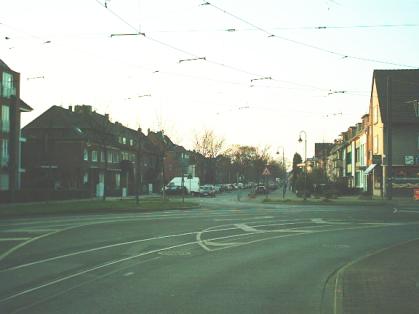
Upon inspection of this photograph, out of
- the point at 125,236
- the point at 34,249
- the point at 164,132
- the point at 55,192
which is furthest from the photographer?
the point at 164,132

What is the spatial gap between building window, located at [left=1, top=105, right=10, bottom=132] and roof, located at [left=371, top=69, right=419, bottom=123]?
34018mm

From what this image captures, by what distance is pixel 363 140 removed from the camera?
6888cm

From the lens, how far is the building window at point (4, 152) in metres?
51.8

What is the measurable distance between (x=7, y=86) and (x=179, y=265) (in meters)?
44.5

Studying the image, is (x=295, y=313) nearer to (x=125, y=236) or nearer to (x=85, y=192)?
(x=125, y=236)

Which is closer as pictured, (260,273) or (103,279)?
(103,279)

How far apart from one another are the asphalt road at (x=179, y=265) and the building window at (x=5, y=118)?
106ft

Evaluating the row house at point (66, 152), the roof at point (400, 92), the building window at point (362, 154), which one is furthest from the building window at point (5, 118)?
the building window at point (362, 154)

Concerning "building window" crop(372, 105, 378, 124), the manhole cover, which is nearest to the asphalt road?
the manhole cover

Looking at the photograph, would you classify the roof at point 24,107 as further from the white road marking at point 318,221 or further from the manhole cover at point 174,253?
the manhole cover at point 174,253

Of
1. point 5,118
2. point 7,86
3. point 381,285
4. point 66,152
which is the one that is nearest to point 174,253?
point 381,285

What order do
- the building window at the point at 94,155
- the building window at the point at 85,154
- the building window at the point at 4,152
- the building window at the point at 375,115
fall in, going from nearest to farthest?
the building window at the point at 4,152, the building window at the point at 375,115, the building window at the point at 85,154, the building window at the point at 94,155

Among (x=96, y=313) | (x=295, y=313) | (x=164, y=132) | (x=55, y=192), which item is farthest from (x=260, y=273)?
(x=164, y=132)

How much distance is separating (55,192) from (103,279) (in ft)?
135
